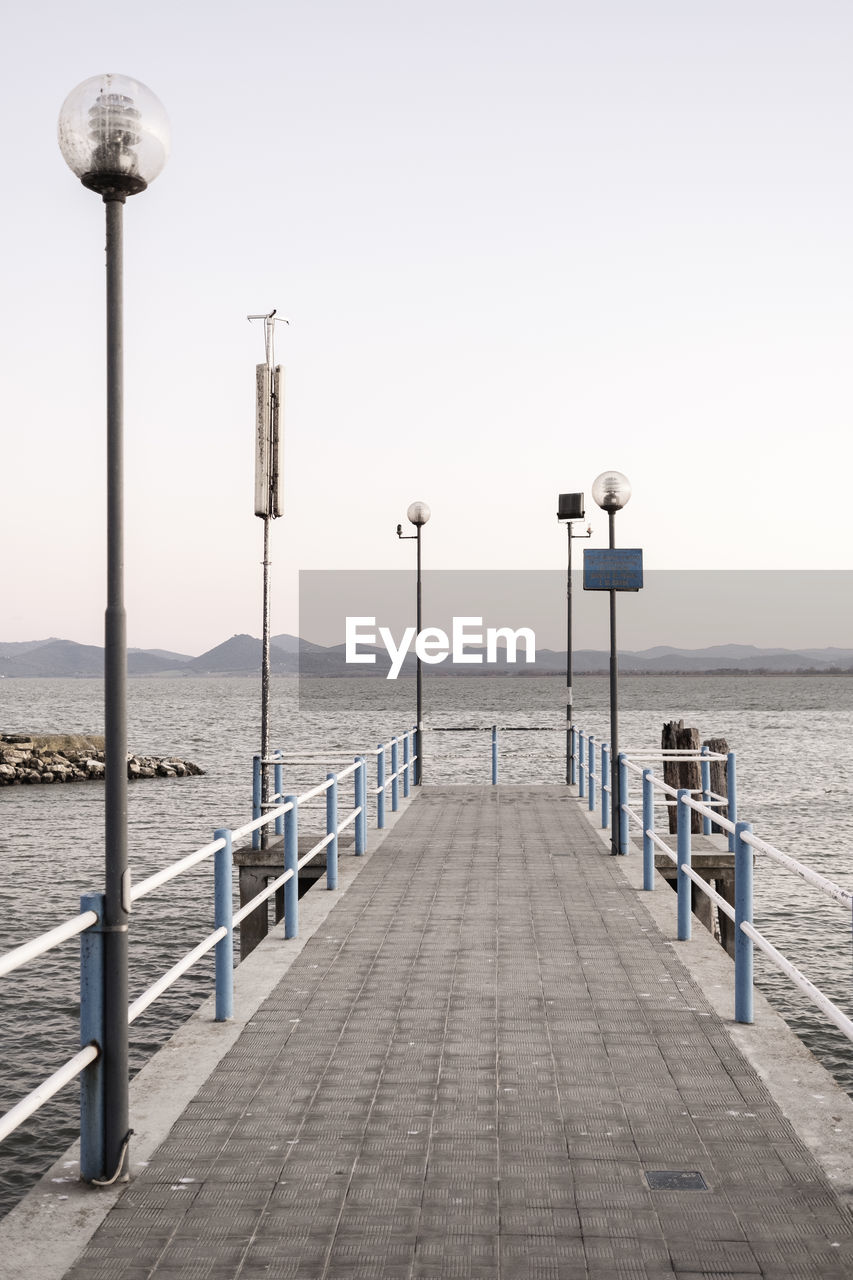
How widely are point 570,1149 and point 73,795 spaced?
129 ft

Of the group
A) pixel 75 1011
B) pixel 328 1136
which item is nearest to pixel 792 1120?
pixel 328 1136

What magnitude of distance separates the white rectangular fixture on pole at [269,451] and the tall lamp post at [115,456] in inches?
417

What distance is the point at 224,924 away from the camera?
630 cm

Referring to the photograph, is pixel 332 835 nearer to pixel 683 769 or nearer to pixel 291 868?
pixel 291 868

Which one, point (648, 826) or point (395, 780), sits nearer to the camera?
point (648, 826)

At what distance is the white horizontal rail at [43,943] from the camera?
3582mm

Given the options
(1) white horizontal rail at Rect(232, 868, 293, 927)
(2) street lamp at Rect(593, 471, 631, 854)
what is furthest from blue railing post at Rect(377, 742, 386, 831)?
(1) white horizontal rail at Rect(232, 868, 293, 927)

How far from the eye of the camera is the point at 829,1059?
40.5 ft

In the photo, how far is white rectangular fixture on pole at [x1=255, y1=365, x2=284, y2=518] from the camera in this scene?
1520 cm

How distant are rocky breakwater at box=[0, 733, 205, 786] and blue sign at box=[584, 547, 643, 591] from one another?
34.0 metres

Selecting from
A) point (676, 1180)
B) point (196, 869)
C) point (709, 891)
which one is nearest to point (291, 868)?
point (709, 891)

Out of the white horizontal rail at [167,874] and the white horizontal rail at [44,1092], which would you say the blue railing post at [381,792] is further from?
the white horizontal rail at [44,1092]

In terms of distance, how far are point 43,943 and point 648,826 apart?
23.9 ft

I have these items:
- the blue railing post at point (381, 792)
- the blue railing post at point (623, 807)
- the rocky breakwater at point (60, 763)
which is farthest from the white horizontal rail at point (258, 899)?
the rocky breakwater at point (60, 763)
